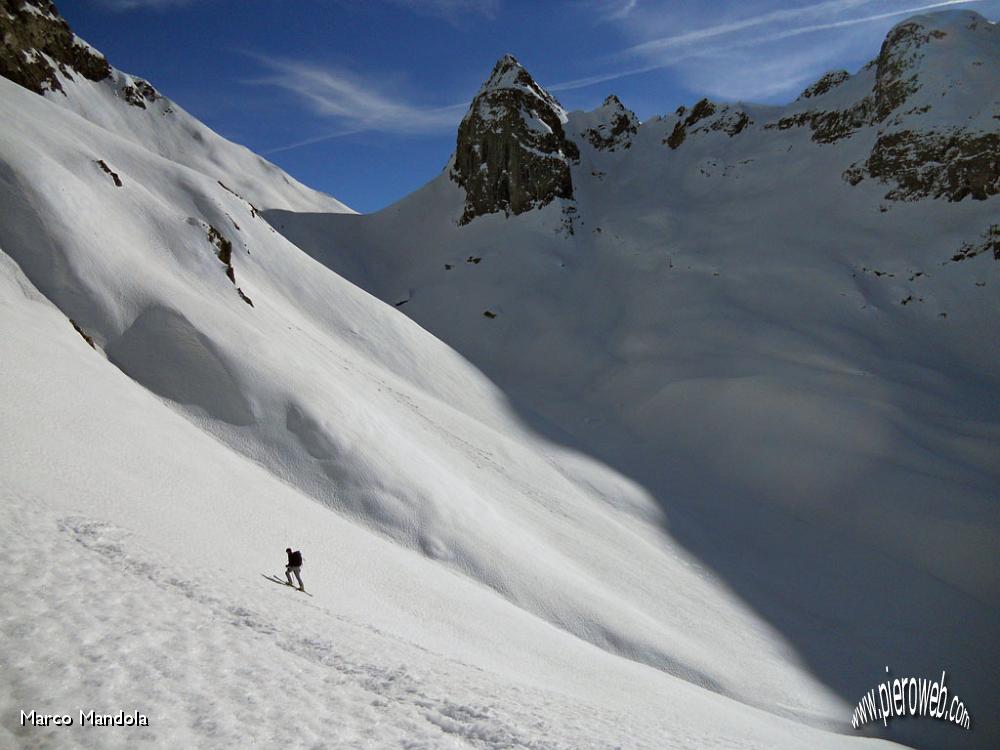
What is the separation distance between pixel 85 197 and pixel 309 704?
2315 centimetres

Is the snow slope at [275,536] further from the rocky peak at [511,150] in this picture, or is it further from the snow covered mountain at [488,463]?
the rocky peak at [511,150]

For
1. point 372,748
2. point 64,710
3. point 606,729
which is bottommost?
point 64,710

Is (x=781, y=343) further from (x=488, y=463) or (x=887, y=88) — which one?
(x=887, y=88)

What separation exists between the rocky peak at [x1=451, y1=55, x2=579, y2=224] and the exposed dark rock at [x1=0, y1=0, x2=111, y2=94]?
139 ft

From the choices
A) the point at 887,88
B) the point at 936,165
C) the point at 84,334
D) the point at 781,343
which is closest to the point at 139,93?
the point at 84,334

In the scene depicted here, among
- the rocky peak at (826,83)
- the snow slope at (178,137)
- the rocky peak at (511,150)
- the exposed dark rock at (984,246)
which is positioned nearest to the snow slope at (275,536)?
the snow slope at (178,137)

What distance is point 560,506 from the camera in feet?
86.3

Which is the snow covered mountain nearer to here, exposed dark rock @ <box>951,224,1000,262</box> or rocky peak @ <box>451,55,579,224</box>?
exposed dark rock @ <box>951,224,1000,262</box>

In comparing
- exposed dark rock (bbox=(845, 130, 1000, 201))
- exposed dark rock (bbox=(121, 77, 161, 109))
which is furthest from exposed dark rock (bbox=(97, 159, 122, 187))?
exposed dark rock (bbox=(845, 130, 1000, 201))

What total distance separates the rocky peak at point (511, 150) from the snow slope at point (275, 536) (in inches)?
1664

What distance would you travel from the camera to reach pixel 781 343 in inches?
1711

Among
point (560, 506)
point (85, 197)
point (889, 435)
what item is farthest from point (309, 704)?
point (889, 435)

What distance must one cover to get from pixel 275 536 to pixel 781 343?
40.8 metres

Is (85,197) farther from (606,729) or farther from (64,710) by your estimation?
(606,729)
